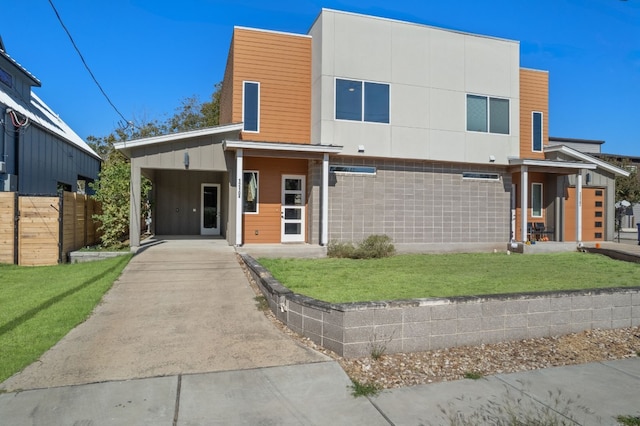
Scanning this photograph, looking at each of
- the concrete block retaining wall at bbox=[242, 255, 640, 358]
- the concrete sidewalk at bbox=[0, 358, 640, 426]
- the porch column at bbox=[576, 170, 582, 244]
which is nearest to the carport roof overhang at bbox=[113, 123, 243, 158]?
the concrete block retaining wall at bbox=[242, 255, 640, 358]

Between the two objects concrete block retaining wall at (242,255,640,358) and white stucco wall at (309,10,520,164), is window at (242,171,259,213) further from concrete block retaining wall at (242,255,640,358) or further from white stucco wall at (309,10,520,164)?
concrete block retaining wall at (242,255,640,358)

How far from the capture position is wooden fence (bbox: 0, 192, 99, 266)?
10.5 m

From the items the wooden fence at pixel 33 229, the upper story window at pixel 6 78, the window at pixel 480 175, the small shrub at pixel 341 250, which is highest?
the upper story window at pixel 6 78

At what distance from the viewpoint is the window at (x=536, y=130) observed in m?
16.7

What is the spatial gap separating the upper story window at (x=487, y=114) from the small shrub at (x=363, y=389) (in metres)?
12.5

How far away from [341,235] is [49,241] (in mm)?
8121

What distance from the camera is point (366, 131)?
1362 centimetres

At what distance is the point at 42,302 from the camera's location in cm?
664

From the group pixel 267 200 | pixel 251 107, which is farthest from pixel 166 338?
pixel 251 107

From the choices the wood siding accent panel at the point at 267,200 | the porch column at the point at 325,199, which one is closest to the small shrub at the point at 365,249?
the porch column at the point at 325,199

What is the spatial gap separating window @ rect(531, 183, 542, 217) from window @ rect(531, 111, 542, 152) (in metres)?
1.47

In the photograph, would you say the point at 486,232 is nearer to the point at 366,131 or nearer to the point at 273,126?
the point at 366,131

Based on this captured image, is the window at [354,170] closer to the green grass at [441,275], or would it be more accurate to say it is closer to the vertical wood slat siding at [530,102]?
the green grass at [441,275]

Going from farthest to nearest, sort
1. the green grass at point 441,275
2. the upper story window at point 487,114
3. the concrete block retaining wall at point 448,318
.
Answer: the upper story window at point 487,114, the green grass at point 441,275, the concrete block retaining wall at point 448,318
